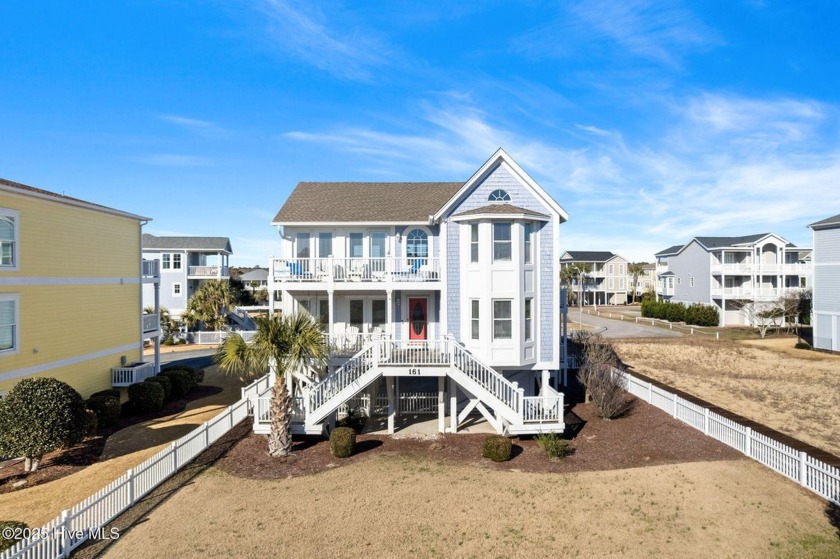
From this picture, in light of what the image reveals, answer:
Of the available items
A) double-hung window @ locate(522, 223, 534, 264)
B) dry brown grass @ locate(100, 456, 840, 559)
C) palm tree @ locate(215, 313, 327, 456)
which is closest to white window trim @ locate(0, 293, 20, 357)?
palm tree @ locate(215, 313, 327, 456)

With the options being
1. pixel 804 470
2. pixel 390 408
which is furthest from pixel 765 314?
pixel 390 408

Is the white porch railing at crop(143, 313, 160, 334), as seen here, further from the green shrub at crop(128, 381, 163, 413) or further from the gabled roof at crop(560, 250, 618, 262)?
the gabled roof at crop(560, 250, 618, 262)

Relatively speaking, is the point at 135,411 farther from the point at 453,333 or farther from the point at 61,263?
the point at 453,333

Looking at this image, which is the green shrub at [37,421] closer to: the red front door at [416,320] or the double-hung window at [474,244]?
the red front door at [416,320]

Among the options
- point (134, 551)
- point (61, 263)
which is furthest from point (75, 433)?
point (61, 263)

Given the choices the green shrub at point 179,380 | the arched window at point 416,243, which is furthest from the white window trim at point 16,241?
the arched window at point 416,243

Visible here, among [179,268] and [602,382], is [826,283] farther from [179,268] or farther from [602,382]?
[179,268]

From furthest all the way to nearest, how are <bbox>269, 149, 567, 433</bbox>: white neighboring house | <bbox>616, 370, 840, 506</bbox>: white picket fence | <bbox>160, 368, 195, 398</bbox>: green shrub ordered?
<bbox>160, 368, 195, 398</bbox>: green shrub < <bbox>269, 149, 567, 433</bbox>: white neighboring house < <bbox>616, 370, 840, 506</bbox>: white picket fence
